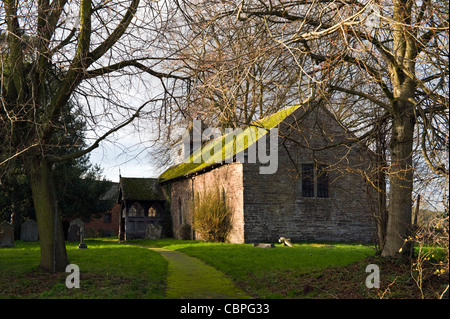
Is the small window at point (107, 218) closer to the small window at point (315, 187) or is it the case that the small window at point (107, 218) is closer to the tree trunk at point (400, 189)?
the small window at point (315, 187)

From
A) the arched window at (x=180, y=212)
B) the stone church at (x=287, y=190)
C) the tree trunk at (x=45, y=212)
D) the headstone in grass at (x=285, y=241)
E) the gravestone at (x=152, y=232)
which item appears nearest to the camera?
the tree trunk at (x=45, y=212)

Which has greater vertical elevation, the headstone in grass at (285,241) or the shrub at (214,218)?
the shrub at (214,218)

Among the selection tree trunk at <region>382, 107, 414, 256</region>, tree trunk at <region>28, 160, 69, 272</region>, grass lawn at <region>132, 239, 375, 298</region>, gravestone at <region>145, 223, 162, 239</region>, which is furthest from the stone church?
tree trunk at <region>28, 160, 69, 272</region>

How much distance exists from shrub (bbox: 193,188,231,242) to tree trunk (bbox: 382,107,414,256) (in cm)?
1356

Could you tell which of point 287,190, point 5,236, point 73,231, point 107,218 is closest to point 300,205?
point 287,190

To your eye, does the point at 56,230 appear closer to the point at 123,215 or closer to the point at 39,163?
the point at 39,163

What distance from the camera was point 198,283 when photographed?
10.5 metres

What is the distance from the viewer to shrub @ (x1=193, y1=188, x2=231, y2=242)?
23.0m

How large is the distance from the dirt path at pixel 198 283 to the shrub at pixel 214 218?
8712mm

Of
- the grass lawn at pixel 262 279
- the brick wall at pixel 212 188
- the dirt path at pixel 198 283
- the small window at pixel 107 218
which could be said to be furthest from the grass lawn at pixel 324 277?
the small window at pixel 107 218

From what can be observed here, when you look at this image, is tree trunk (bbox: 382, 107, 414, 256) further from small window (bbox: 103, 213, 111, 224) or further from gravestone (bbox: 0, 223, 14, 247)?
small window (bbox: 103, 213, 111, 224)

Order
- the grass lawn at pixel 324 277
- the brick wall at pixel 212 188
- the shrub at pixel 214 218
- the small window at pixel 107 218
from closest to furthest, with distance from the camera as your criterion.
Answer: the grass lawn at pixel 324 277 → the brick wall at pixel 212 188 → the shrub at pixel 214 218 → the small window at pixel 107 218

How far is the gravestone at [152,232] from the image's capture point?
31219 millimetres
